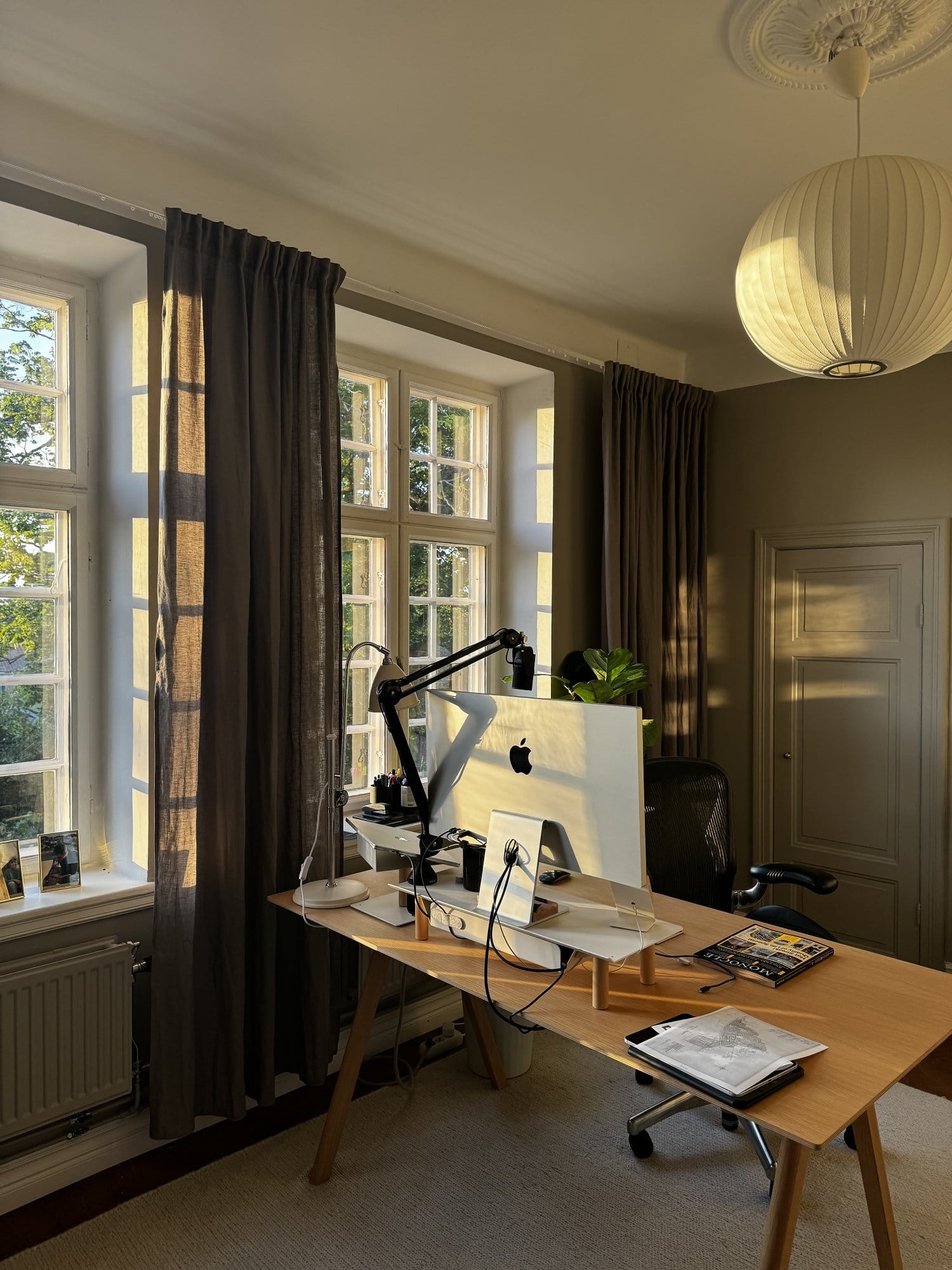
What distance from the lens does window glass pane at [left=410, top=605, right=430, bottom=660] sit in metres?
3.44

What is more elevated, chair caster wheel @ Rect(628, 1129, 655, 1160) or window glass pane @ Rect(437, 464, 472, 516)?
window glass pane @ Rect(437, 464, 472, 516)

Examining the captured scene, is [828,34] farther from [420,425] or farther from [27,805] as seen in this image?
[27,805]

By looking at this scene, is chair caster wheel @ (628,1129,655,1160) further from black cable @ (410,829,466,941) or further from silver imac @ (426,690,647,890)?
silver imac @ (426,690,647,890)

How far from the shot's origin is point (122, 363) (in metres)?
2.46

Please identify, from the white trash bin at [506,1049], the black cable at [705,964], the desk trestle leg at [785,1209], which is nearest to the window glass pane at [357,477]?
the white trash bin at [506,1049]

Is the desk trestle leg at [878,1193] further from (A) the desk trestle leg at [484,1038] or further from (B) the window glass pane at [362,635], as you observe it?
(B) the window glass pane at [362,635]

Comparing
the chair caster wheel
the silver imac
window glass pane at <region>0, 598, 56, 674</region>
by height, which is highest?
window glass pane at <region>0, 598, 56, 674</region>

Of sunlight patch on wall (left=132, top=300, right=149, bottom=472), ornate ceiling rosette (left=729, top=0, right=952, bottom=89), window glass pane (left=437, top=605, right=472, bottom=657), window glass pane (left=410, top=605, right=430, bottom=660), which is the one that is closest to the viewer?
ornate ceiling rosette (left=729, top=0, right=952, bottom=89)

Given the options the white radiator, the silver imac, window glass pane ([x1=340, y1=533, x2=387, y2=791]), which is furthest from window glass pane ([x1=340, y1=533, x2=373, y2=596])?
the white radiator

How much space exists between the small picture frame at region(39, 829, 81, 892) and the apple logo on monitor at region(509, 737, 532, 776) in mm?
1302

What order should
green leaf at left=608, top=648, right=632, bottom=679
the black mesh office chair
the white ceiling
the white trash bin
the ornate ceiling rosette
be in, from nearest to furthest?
the ornate ceiling rosette → the white ceiling → the black mesh office chair → the white trash bin → green leaf at left=608, top=648, right=632, bottom=679

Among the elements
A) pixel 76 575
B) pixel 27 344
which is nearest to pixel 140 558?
pixel 76 575

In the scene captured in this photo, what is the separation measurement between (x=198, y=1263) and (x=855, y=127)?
3285 millimetres

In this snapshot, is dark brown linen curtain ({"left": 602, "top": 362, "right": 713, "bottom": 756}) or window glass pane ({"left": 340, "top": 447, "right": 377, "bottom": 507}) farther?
dark brown linen curtain ({"left": 602, "top": 362, "right": 713, "bottom": 756})
